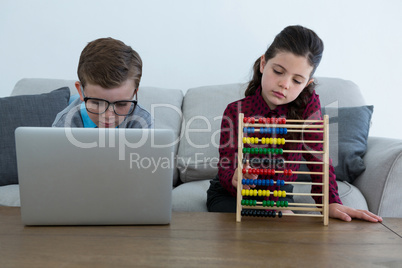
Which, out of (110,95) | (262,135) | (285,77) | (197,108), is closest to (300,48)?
(285,77)

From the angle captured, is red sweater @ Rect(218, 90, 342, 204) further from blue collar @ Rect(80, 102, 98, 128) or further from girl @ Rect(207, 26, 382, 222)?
blue collar @ Rect(80, 102, 98, 128)

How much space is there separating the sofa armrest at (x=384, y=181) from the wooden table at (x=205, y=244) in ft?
2.31

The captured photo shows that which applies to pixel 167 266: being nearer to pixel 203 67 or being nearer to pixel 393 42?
pixel 203 67

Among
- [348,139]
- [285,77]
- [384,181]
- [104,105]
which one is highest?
[285,77]

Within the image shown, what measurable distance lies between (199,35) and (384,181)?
1.74m

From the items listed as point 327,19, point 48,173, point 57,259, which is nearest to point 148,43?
point 327,19

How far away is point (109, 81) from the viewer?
1494 millimetres

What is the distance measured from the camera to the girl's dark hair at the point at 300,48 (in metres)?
1.59

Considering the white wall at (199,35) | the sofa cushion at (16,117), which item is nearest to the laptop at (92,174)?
the sofa cushion at (16,117)

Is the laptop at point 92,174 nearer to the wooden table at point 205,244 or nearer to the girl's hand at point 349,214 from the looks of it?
the wooden table at point 205,244

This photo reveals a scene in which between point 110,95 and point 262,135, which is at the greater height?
point 110,95

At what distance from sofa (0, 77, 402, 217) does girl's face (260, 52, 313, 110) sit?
2.07ft

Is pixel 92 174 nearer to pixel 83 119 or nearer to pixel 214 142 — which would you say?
pixel 83 119

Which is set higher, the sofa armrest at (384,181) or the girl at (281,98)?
the girl at (281,98)
